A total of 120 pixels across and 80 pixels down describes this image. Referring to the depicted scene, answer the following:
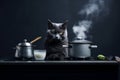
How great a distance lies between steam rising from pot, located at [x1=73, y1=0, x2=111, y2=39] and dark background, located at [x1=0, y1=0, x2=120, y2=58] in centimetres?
4

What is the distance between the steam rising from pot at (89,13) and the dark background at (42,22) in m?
0.04

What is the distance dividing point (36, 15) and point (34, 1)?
0.14 metres

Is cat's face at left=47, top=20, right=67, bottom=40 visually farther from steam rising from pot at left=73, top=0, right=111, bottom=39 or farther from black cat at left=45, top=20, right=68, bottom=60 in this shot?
steam rising from pot at left=73, top=0, right=111, bottom=39

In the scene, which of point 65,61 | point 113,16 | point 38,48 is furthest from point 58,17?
point 65,61

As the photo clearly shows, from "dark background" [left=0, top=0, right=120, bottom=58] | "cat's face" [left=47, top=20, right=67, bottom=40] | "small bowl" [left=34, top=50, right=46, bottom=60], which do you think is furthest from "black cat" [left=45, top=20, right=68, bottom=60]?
"dark background" [left=0, top=0, right=120, bottom=58]

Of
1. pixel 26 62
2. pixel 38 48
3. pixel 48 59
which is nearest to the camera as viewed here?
pixel 26 62

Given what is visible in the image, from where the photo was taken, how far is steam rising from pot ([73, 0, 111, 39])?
2.62m

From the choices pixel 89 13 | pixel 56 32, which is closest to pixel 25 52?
pixel 56 32

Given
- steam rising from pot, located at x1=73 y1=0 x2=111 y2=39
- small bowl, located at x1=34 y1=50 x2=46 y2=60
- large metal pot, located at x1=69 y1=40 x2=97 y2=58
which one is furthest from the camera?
steam rising from pot, located at x1=73 y1=0 x2=111 y2=39

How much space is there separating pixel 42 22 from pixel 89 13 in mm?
462

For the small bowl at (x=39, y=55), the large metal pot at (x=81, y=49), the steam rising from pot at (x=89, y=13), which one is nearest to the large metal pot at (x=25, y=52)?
the small bowl at (x=39, y=55)

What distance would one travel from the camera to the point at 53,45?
2168 millimetres
